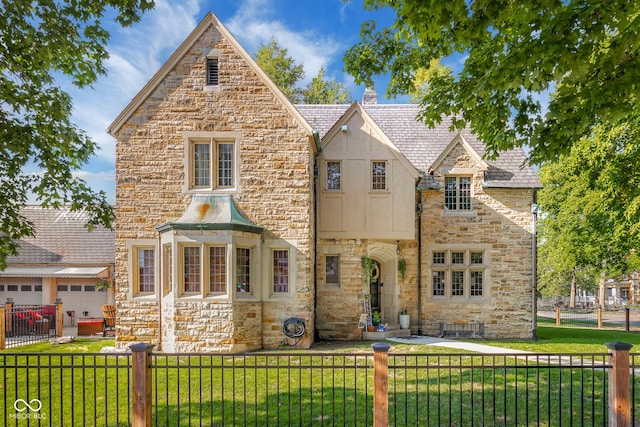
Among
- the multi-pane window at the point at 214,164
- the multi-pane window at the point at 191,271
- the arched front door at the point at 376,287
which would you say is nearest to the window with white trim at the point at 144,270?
the multi-pane window at the point at 191,271

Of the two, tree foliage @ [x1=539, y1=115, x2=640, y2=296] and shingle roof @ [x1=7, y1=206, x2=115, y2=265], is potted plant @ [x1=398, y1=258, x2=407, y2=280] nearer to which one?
tree foliage @ [x1=539, y1=115, x2=640, y2=296]

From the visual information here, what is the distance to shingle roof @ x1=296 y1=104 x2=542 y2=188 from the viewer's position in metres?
15.5

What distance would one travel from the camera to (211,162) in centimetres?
1241

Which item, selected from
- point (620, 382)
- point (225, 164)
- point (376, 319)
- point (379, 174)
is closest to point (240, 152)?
point (225, 164)

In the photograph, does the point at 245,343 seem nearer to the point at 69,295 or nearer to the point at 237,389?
the point at 237,389

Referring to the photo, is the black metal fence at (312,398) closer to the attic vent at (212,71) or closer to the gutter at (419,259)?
the gutter at (419,259)

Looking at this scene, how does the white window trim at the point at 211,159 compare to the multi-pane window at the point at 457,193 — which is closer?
the white window trim at the point at 211,159

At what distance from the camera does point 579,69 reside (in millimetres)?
5711

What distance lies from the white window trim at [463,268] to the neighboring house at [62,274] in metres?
14.2

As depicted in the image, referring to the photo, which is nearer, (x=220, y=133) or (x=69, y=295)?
(x=220, y=133)

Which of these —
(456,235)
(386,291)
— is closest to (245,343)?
(386,291)

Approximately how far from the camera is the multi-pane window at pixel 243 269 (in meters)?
12.1

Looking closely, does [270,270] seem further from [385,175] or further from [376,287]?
[385,175]

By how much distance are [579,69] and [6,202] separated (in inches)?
388
